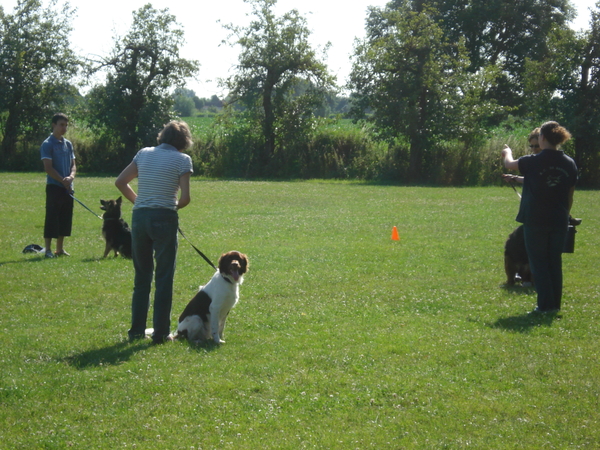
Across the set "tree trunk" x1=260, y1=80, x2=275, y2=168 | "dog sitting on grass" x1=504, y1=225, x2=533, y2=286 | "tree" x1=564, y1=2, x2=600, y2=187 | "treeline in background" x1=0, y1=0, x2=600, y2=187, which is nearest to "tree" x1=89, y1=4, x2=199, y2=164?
"treeline in background" x1=0, y1=0, x2=600, y2=187

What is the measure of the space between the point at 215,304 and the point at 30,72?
118 feet

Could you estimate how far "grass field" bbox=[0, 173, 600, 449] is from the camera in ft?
14.4

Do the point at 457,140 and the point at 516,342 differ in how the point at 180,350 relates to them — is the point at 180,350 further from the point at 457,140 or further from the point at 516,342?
the point at 457,140

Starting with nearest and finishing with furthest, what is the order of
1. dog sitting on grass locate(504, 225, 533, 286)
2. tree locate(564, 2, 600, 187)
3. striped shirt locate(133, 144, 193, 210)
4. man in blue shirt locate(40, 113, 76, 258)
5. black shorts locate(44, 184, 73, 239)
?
striped shirt locate(133, 144, 193, 210) < dog sitting on grass locate(504, 225, 533, 286) < man in blue shirt locate(40, 113, 76, 258) < black shorts locate(44, 184, 73, 239) < tree locate(564, 2, 600, 187)

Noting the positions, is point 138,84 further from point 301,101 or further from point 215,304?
point 215,304

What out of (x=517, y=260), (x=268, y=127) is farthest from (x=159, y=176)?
(x=268, y=127)

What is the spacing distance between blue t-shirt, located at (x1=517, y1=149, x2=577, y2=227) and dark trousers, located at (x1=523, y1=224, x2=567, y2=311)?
0.11 metres

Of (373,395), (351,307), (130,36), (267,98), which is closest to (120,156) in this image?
(130,36)

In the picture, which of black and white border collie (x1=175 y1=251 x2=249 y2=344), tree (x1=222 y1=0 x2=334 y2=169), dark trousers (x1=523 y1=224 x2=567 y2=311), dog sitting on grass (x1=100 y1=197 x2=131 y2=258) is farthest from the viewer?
tree (x1=222 y1=0 x2=334 y2=169)

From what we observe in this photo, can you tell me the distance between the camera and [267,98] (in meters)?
36.1

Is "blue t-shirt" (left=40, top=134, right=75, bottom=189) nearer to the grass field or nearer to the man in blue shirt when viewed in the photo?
the man in blue shirt

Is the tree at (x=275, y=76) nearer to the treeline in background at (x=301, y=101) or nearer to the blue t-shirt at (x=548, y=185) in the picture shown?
the treeline in background at (x=301, y=101)

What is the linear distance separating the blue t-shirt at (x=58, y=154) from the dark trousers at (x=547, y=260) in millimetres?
7758

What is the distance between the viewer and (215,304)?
6.50 metres
